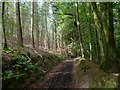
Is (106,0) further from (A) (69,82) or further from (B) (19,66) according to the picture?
(B) (19,66)

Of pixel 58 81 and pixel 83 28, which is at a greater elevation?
pixel 83 28

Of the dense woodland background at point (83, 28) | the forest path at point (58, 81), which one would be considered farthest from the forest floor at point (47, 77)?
the dense woodland background at point (83, 28)

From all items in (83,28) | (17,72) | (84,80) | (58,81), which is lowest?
(58,81)

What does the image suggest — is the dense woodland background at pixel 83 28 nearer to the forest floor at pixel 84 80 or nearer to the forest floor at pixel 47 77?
the forest floor at pixel 47 77

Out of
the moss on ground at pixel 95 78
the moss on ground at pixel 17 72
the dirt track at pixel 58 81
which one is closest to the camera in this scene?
the moss on ground at pixel 95 78

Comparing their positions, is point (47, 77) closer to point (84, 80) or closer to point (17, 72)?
point (17, 72)

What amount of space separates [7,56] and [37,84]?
2.30m

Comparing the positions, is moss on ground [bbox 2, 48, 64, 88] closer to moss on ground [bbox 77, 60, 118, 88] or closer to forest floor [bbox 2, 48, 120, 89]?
forest floor [bbox 2, 48, 120, 89]

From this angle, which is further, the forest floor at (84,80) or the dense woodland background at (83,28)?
the dense woodland background at (83,28)

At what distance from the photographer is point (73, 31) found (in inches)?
1077

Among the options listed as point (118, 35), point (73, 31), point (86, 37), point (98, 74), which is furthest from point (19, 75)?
point (73, 31)

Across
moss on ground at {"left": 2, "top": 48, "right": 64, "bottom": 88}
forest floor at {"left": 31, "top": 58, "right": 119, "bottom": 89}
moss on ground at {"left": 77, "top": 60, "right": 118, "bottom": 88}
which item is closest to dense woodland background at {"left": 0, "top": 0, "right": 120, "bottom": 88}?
moss on ground at {"left": 2, "top": 48, "right": 64, "bottom": 88}

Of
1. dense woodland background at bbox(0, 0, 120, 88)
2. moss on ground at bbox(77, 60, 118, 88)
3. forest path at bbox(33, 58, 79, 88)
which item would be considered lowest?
forest path at bbox(33, 58, 79, 88)

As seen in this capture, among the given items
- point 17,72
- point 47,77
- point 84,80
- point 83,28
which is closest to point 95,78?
point 84,80
